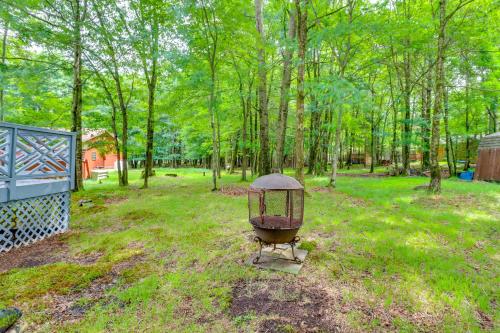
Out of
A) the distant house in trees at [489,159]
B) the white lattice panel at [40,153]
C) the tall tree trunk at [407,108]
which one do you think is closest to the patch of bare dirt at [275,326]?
the white lattice panel at [40,153]

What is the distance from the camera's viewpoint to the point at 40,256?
4.58 m

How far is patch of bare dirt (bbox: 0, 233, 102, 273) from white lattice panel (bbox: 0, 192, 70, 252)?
0.24 m

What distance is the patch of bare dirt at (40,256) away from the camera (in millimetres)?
4255

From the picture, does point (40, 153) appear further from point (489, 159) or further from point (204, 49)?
point (489, 159)

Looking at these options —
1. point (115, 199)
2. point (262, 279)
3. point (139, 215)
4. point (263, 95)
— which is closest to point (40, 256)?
point (139, 215)

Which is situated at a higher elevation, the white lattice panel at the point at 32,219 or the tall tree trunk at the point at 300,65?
the tall tree trunk at the point at 300,65

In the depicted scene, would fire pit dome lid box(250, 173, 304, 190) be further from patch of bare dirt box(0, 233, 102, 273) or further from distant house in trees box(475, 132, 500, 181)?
distant house in trees box(475, 132, 500, 181)

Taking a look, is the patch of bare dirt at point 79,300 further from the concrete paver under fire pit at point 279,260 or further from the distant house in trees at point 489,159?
the distant house in trees at point 489,159

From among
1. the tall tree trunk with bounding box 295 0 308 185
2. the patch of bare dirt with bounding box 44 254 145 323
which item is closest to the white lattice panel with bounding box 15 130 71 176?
the patch of bare dirt with bounding box 44 254 145 323

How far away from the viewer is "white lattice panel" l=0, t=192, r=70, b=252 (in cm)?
488

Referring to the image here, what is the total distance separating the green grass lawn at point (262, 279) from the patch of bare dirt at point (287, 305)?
1cm

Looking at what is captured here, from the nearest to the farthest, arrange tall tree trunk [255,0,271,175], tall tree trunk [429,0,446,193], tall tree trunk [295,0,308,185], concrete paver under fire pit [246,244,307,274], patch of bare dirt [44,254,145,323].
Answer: patch of bare dirt [44,254,145,323], concrete paver under fire pit [246,244,307,274], tall tree trunk [295,0,308,185], tall tree trunk [429,0,446,193], tall tree trunk [255,0,271,175]

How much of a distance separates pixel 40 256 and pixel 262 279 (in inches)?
167

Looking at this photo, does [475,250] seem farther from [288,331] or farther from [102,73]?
[102,73]
